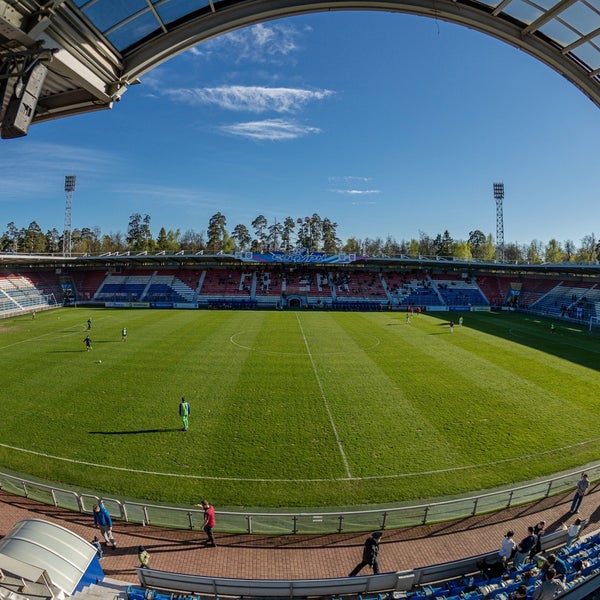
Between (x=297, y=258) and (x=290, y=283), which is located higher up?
(x=297, y=258)

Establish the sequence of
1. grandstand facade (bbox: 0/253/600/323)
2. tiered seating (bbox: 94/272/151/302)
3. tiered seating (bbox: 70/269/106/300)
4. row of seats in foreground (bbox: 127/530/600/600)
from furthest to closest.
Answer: tiered seating (bbox: 70/269/106/300) < tiered seating (bbox: 94/272/151/302) < grandstand facade (bbox: 0/253/600/323) < row of seats in foreground (bbox: 127/530/600/600)

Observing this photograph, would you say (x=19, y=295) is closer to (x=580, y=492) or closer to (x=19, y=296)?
(x=19, y=296)

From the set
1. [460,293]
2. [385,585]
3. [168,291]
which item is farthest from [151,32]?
[460,293]

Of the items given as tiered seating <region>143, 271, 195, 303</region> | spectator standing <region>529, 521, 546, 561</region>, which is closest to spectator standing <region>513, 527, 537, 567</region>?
spectator standing <region>529, 521, 546, 561</region>

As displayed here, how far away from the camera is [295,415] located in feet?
57.1

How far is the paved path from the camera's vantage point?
29.6 ft

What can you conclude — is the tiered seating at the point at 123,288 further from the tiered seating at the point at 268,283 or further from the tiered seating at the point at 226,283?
the tiered seating at the point at 268,283

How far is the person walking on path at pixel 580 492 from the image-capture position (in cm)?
1057

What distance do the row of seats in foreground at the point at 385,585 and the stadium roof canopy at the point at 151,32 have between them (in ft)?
26.9

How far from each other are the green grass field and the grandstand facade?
23.5 m

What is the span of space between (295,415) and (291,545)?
7.57 meters

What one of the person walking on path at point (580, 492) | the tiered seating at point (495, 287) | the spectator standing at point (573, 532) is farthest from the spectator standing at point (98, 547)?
the tiered seating at point (495, 287)

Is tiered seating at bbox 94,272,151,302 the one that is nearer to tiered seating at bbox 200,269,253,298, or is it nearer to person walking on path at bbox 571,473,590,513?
tiered seating at bbox 200,269,253,298

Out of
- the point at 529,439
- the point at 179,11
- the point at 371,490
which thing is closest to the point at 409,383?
the point at 529,439
